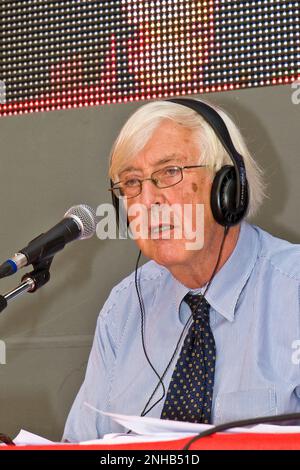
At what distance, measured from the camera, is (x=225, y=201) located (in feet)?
4.35

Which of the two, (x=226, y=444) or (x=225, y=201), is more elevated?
(x=225, y=201)

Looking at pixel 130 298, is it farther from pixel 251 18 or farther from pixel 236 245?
pixel 251 18

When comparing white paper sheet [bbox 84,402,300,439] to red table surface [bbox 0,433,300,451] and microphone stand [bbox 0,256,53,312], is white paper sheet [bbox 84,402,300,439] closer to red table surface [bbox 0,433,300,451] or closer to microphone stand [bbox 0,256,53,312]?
red table surface [bbox 0,433,300,451]

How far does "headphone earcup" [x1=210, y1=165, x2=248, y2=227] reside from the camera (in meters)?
1.33

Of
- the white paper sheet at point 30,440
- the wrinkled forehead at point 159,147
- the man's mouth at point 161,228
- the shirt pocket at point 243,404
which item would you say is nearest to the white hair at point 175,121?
the wrinkled forehead at point 159,147

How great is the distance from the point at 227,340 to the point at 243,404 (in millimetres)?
127

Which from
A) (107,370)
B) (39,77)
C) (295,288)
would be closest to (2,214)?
(39,77)

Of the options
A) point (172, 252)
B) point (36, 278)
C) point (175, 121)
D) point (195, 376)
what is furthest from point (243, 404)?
point (175, 121)

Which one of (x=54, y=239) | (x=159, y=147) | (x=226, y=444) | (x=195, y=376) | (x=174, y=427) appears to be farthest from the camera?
A: (x=159, y=147)

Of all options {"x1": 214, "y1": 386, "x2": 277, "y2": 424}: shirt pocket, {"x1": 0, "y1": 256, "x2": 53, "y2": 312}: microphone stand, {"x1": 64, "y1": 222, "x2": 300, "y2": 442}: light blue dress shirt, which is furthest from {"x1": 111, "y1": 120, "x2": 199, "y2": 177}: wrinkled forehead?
{"x1": 214, "y1": 386, "x2": 277, "y2": 424}: shirt pocket

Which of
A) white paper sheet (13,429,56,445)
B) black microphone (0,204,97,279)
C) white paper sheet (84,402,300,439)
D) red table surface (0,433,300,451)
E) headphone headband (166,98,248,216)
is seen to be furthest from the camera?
headphone headband (166,98,248,216)

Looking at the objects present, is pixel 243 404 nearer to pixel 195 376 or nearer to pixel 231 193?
pixel 195 376

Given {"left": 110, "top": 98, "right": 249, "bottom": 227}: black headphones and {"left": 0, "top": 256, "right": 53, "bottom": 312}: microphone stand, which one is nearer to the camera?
{"left": 0, "top": 256, "right": 53, "bottom": 312}: microphone stand

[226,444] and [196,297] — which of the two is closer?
[226,444]
